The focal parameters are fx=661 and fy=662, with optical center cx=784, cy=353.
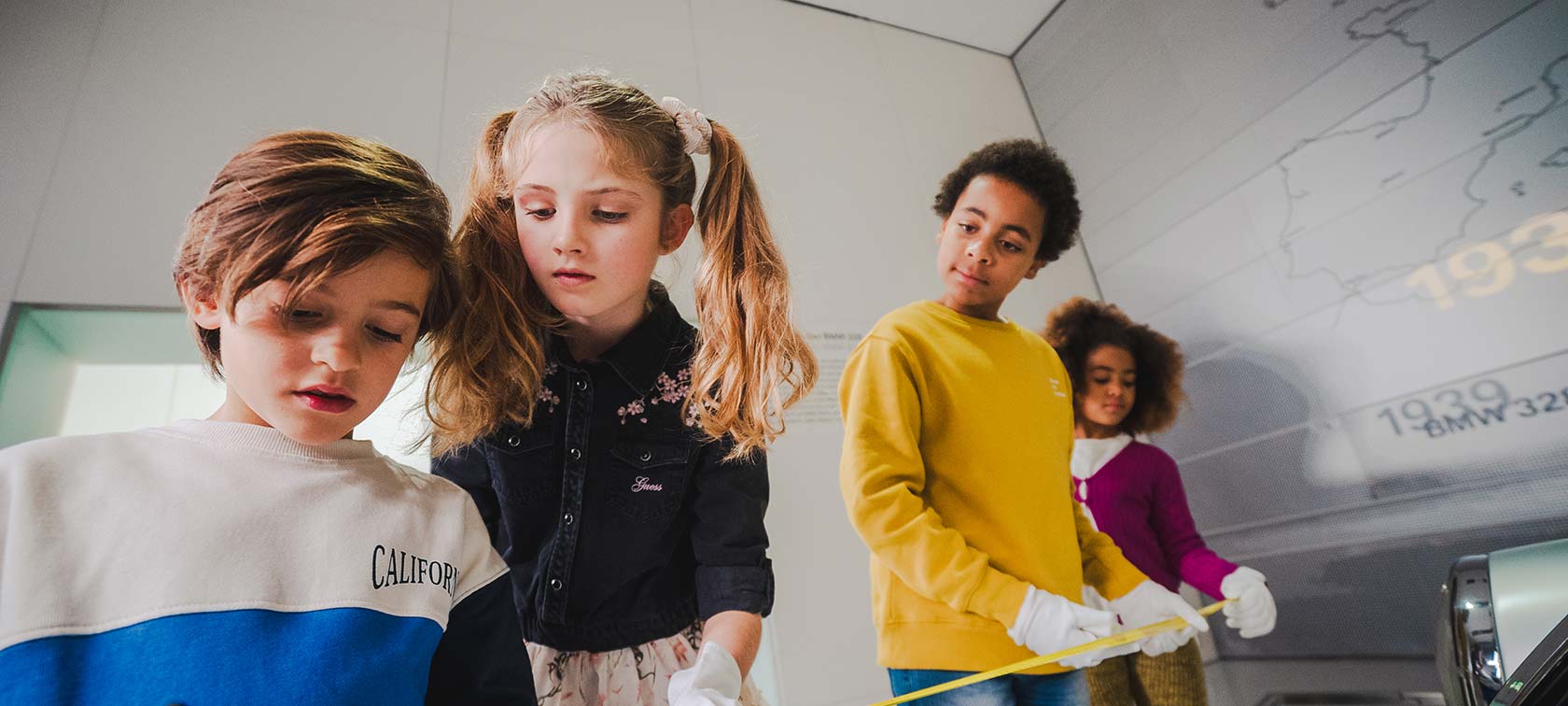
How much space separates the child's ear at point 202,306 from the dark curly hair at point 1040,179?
3.20 feet

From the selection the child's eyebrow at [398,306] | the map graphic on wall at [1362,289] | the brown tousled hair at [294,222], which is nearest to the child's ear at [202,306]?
the brown tousled hair at [294,222]

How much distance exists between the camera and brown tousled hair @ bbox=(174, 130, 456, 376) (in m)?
0.46

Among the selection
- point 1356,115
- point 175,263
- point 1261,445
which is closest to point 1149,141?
point 1356,115

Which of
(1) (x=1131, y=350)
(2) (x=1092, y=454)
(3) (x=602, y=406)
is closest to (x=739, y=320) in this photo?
(3) (x=602, y=406)

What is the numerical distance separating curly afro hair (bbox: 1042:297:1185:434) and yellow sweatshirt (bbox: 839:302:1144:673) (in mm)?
488

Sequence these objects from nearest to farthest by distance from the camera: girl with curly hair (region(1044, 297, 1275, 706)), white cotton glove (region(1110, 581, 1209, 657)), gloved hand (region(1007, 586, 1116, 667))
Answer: gloved hand (region(1007, 586, 1116, 667))
white cotton glove (region(1110, 581, 1209, 657))
girl with curly hair (region(1044, 297, 1275, 706))

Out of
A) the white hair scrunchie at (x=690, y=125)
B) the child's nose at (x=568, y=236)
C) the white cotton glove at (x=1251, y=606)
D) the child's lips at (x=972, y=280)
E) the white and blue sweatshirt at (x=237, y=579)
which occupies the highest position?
the white hair scrunchie at (x=690, y=125)

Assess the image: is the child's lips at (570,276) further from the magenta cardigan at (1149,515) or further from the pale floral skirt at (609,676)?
the magenta cardigan at (1149,515)

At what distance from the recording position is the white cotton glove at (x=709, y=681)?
1.73 ft

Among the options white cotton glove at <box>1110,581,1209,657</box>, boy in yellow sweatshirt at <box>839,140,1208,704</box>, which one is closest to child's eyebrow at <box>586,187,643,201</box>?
boy in yellow sweatshirt at <box>839,140,1208,704</box>

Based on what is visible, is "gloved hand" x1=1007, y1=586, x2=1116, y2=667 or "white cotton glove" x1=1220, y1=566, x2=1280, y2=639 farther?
"white cotton glove" x1=1220, y1=566, x2=1280, y2=639

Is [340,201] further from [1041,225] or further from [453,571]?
[1041,225]

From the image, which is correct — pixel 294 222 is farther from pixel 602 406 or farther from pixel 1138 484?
pixel 1138 484

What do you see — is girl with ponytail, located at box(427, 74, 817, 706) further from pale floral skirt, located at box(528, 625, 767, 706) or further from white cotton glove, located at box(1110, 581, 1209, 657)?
white cotton glove, located at box(1110, 581, 1209, 657)
